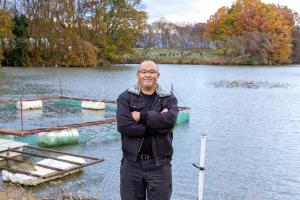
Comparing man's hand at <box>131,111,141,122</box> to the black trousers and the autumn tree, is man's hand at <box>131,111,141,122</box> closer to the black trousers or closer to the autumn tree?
the black trousers

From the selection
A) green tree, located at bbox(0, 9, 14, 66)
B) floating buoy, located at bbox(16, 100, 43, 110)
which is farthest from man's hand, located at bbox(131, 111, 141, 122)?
green tree, located at bbox(0, 9, 14, 66)

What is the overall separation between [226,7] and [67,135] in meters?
63.0

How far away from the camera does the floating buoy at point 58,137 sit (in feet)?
35.1

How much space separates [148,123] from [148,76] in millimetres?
424

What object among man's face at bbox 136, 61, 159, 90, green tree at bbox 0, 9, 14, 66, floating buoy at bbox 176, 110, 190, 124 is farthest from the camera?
green tree at bbox 0, 9, 14, 66

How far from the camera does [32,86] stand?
83.8 ft

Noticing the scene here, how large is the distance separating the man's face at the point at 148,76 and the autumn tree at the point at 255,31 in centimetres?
5767

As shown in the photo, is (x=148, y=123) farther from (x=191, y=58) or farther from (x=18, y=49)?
(x=191, y=58)

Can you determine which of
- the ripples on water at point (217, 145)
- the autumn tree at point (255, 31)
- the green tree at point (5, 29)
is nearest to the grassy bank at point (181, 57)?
the autumn tree at point (255, 31)

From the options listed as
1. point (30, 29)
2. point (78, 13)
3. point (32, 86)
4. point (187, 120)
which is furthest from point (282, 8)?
Answer: point (187, 120)

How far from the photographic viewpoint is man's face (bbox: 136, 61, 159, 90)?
3.73 meters

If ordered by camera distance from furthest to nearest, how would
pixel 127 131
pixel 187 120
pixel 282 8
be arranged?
pixel 282 8 → pixel 187 120 → pixel 127 131

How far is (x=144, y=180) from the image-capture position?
3.79 meters

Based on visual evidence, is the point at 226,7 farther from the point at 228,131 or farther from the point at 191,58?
the point at 228,131
